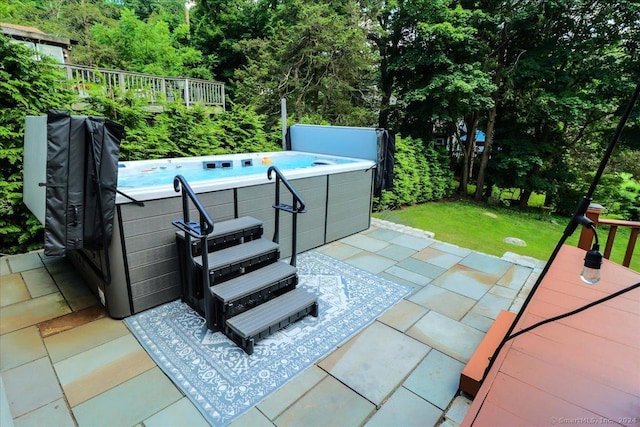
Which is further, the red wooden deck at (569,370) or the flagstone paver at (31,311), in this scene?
the flagstone paver at (31,311)

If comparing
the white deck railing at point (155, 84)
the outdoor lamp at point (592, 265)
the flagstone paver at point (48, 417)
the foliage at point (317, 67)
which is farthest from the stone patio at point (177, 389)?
the foliage at point (317, 67)

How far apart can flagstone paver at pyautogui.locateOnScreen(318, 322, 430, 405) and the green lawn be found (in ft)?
10.3

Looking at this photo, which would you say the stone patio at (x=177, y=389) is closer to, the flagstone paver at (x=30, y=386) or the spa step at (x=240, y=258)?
the flagstone paver at (x=30, y=386)

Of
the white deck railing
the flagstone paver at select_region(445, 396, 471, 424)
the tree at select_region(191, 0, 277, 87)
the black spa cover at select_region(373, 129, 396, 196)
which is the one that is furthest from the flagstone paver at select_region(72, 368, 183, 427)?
the tree at select_region(191, 0, 277, 87)

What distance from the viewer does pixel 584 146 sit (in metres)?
8.59

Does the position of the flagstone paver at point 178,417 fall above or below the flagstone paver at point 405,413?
below

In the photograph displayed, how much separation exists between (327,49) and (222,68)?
7.94 meters

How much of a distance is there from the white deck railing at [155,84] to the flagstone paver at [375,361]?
17.2ft

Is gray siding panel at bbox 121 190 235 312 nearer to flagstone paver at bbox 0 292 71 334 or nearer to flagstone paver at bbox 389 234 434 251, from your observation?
flagstone paver at bbox 0 292 71 334

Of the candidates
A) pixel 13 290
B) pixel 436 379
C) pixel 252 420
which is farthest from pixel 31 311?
pixel 436 379

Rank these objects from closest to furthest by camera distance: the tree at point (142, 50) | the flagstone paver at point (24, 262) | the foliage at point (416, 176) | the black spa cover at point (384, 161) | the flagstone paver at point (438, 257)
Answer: the flagstone paver at point (24, 262)
the flagstone paver at point (438, 257)
the black spa cover at point (384, 161)
the foliage at point (416, 176)
the tree at point (142, 50)

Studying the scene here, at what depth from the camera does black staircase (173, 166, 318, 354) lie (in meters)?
2.24

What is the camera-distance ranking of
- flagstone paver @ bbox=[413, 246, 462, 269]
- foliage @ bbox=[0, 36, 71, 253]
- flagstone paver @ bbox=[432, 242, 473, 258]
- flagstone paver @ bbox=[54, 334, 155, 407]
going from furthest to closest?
1. flagstone paver @ bbox=[432, 242, 473, 258]
2. flagstone paver @ bbox=[413, 246, 462, 269]
3. foliage @ bbox=[0, 36, 71, 253]
4. flagstone paver @ bbox=[54, 334, 155, 407]

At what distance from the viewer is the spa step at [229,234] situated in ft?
8.60
